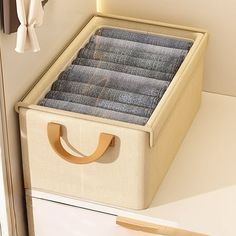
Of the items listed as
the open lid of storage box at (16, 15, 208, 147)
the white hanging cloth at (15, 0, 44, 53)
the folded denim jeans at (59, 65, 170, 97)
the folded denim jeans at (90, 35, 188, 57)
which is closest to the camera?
the white hanging cloth at (15, 0, 44, 53)

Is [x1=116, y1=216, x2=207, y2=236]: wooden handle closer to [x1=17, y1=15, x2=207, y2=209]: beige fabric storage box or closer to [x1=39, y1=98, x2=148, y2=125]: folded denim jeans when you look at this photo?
[x1=17, y1=15, x2=207, y2=209]: beige fabric storage box

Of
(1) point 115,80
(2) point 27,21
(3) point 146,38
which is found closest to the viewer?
(2) point 27,21

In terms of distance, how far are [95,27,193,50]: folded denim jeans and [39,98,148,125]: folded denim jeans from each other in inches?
9.5

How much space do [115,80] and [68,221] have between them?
Answer: 29 centimetres

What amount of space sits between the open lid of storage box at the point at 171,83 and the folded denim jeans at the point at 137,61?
0.02 meters

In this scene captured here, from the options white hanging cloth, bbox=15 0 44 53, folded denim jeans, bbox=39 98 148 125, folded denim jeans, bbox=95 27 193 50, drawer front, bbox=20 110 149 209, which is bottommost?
drawer front, bbox=20 110 149 209

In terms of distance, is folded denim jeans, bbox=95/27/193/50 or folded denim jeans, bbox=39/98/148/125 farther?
folded denim jeans, bbox=95/27/193/50

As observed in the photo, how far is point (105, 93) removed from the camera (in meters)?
1.48

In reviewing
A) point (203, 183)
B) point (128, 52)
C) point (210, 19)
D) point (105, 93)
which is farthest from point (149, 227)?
point (210, 19)

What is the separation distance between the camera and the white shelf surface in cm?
142

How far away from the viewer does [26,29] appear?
128 cm

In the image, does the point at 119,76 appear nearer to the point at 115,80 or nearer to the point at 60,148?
the point at 115,80

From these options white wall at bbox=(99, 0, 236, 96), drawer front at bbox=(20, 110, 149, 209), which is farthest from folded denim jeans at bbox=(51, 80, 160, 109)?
white wall at bbox=(99, 0, 236, 96)

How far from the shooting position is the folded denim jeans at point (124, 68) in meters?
1.52
